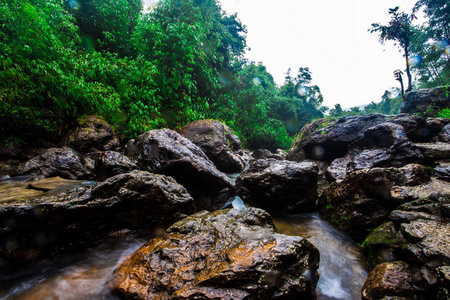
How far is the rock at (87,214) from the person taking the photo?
99.0 inches

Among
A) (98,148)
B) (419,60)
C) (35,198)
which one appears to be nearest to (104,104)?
(98,148)

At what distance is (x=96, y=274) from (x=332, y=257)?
360 centimetres

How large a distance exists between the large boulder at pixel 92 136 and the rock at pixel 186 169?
2.84m

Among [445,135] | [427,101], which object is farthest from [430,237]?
[427,101]

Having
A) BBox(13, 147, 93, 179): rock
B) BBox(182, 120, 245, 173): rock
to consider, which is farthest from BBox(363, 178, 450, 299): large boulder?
BBox(13, 147, 93, 179): rock

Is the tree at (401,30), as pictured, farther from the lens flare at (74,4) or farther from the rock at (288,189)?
the lens flare at (74,4)

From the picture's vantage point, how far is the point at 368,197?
153 inches

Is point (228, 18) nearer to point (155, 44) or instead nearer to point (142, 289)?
point (155, 44)

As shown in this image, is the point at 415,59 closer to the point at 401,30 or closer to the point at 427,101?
the point at 401,30

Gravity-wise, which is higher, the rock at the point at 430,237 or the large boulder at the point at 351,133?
the large boulder at the point at 351,133

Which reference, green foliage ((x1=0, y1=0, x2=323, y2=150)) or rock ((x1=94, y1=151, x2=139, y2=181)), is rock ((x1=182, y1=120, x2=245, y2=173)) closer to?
green foliage ((x1=0, y1=0, x2=323, y2=150))

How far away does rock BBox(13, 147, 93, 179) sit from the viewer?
16.4 ft

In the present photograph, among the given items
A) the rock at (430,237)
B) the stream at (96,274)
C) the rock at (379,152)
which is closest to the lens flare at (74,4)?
the stream at (96,274)

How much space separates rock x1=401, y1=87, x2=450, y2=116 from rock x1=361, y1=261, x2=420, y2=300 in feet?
46.6
